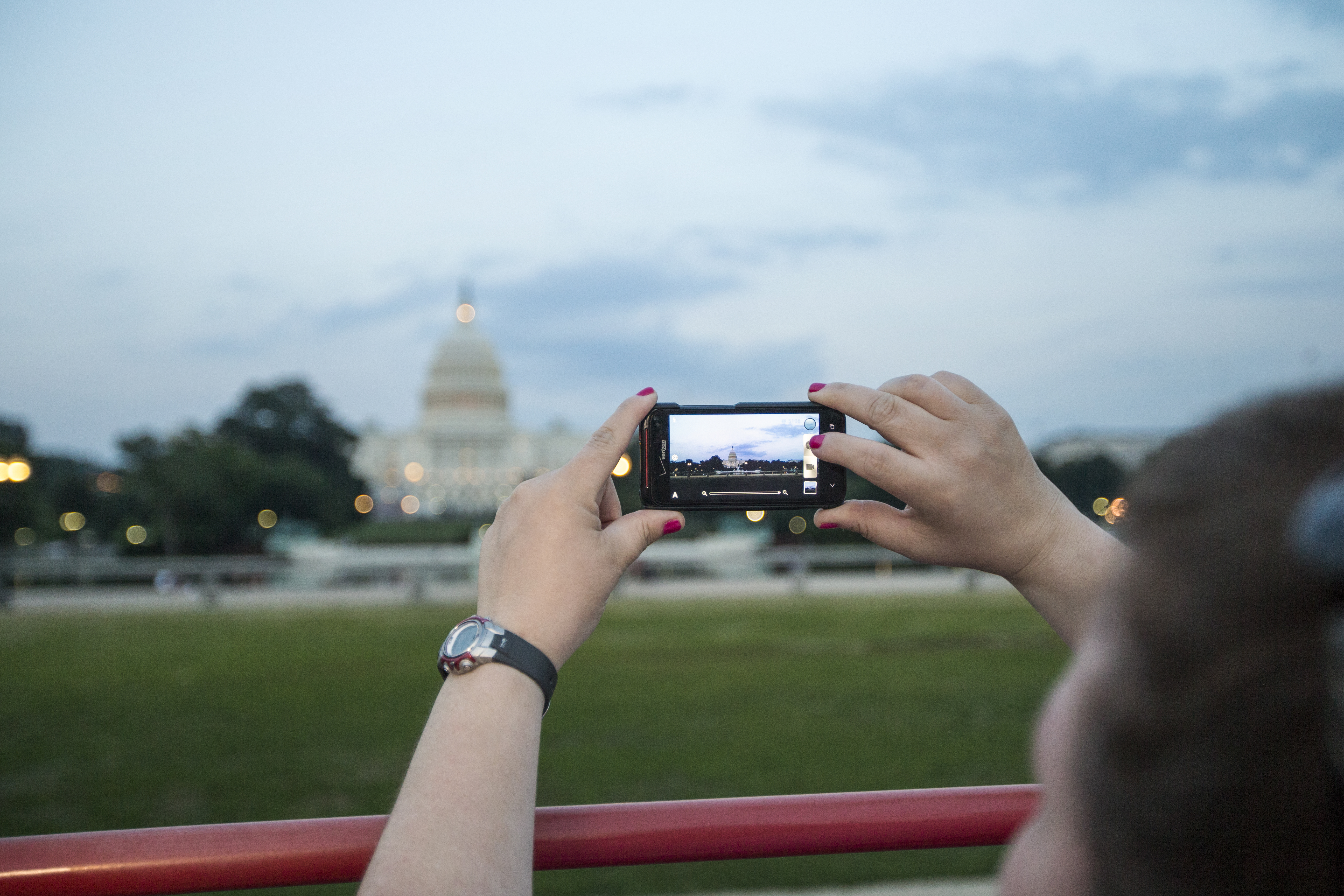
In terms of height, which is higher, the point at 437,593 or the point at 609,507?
the point at 609,507

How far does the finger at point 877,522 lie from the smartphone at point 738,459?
0.10m

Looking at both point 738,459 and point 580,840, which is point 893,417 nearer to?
point 738,459

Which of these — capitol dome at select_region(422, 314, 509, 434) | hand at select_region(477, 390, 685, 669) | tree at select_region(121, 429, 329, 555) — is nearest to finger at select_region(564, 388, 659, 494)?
hand at select_region(477, 390, 685, 669)

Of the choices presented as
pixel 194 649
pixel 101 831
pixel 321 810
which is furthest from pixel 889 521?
pixel 194 649

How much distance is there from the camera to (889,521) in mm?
1517

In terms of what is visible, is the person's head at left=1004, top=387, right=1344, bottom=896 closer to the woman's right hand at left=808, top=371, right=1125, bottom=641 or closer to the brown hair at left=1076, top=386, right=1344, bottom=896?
the brown hair at left=1076, top=386, right=1344, bottom=896

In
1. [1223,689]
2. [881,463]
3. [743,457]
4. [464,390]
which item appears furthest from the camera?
[464,390]

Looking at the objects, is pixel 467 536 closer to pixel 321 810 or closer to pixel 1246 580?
pixel 321 810

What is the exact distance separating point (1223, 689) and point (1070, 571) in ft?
3.30

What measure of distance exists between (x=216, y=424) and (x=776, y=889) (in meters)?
65.0

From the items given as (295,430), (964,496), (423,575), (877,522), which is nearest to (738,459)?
(877,522)

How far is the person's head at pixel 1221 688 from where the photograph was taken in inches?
20.6

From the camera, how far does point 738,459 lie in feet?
5.74

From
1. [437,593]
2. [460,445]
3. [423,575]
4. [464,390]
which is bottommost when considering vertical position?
[460,445]
